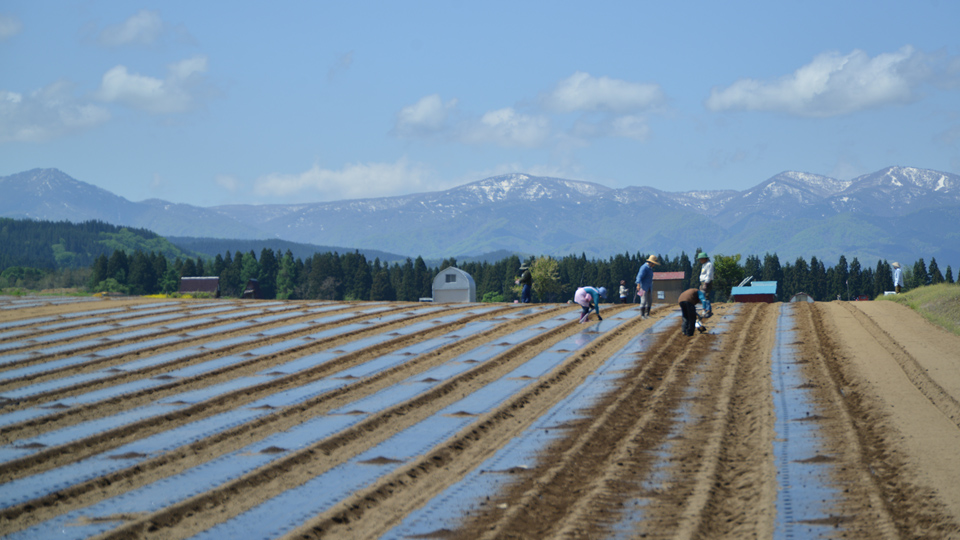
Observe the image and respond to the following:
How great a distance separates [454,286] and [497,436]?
74.8m

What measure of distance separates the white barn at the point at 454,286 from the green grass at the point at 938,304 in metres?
54.7

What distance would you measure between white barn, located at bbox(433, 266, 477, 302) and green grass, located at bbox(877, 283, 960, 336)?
54.7m

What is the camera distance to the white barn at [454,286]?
3132 inches

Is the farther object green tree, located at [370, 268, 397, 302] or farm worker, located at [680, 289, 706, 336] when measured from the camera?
green tree, located at [370, 268, 397, 302]

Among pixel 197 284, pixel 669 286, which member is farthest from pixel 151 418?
pixel 197 284

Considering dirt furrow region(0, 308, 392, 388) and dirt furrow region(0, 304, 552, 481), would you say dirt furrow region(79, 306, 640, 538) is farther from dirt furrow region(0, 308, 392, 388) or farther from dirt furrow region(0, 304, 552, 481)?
dirt furrow region(0, 308, 392, 388)

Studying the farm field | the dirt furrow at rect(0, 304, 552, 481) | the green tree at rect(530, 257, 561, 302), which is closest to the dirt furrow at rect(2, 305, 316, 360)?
the farm field

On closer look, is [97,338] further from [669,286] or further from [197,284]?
[197,284]

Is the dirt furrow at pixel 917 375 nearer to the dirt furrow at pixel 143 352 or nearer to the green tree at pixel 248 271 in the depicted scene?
the dirt furrow at pixel 143 352

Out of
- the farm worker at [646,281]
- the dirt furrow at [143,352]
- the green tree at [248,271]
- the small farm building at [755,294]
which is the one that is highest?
the green tree at [248,271]

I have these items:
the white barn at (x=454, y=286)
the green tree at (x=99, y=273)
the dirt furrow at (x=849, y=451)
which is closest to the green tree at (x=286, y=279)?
the green tree at (x=99, y=273)

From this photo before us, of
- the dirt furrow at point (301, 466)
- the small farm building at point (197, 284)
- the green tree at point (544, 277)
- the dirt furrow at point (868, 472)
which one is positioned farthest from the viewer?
the small farm building at point (197, 284)

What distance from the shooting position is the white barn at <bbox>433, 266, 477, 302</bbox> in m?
79.6

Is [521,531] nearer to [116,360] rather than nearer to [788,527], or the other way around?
[788,527]
